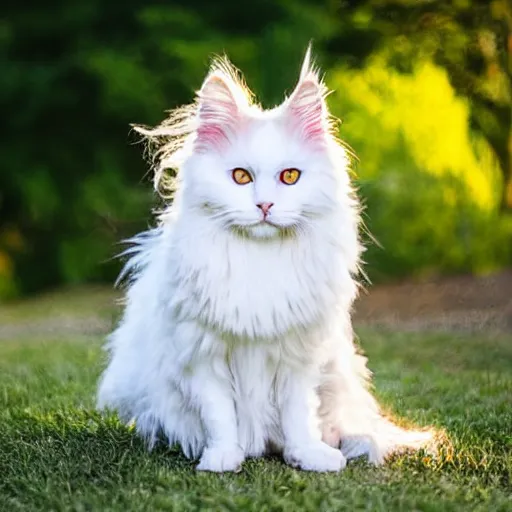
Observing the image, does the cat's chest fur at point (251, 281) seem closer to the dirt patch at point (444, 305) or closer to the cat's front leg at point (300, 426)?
the cat's front leg at point (300, 426)

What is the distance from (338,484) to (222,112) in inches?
49.1

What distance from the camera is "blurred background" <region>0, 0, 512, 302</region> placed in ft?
34.6

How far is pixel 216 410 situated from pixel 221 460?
164mm

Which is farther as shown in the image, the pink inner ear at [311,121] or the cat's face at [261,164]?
the pink inner ear at [311,121]

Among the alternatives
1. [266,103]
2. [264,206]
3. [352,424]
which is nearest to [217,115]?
[264,206]

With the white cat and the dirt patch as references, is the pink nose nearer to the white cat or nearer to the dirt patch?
the white cat

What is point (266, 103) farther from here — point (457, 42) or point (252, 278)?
point (252, 278)

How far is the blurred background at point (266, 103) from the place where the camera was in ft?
34.6

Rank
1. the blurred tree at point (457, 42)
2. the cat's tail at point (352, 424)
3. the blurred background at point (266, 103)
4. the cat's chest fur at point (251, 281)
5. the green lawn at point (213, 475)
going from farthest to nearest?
the blurred background at point (266, 103), the blurred tree at point (457, 42), the cat's tail at point (352, 424), the cat's chest fur at point (251, 281), the green lawn at point (213, 475)

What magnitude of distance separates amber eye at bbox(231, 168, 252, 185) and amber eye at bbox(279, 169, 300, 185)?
0.10 meters

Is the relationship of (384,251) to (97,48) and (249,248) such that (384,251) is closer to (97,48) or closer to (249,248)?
(97,48)

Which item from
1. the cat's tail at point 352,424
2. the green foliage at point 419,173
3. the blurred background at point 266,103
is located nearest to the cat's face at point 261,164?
the cat's tail at point 352,424

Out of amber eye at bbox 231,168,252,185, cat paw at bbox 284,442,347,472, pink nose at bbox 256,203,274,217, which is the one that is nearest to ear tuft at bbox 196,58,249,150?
amber eye at bbox 231,168,252,185

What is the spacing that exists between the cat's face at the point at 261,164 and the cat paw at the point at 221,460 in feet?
2.35
